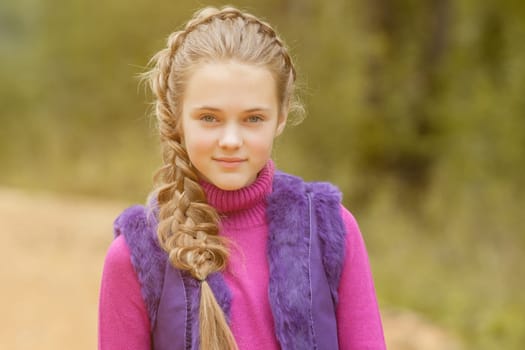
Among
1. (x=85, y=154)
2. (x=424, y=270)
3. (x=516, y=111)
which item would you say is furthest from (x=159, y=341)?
(x=85, y=154)

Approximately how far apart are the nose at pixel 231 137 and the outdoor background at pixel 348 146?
13.1ft

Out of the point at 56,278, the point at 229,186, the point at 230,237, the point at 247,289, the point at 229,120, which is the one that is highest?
the point at 56,278

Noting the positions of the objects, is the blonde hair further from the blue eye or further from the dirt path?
the dirt path

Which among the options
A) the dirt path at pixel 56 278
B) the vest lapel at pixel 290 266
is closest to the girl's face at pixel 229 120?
the vest lapel at pixel 290 266

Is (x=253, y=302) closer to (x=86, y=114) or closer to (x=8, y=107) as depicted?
(x=86, y=114)

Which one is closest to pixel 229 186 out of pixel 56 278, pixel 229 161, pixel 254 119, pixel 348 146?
pixel 229 161

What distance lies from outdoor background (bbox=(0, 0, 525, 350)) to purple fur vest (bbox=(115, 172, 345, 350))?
12.5 ft

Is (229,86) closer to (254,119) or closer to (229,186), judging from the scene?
(254,119)

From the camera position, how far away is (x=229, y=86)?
2113 millimetres

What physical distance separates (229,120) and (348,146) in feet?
35.4

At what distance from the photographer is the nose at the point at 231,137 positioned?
2.10m

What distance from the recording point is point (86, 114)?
46.6 ft

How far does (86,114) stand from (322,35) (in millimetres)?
4119

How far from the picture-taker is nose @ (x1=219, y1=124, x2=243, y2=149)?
6.89ft
